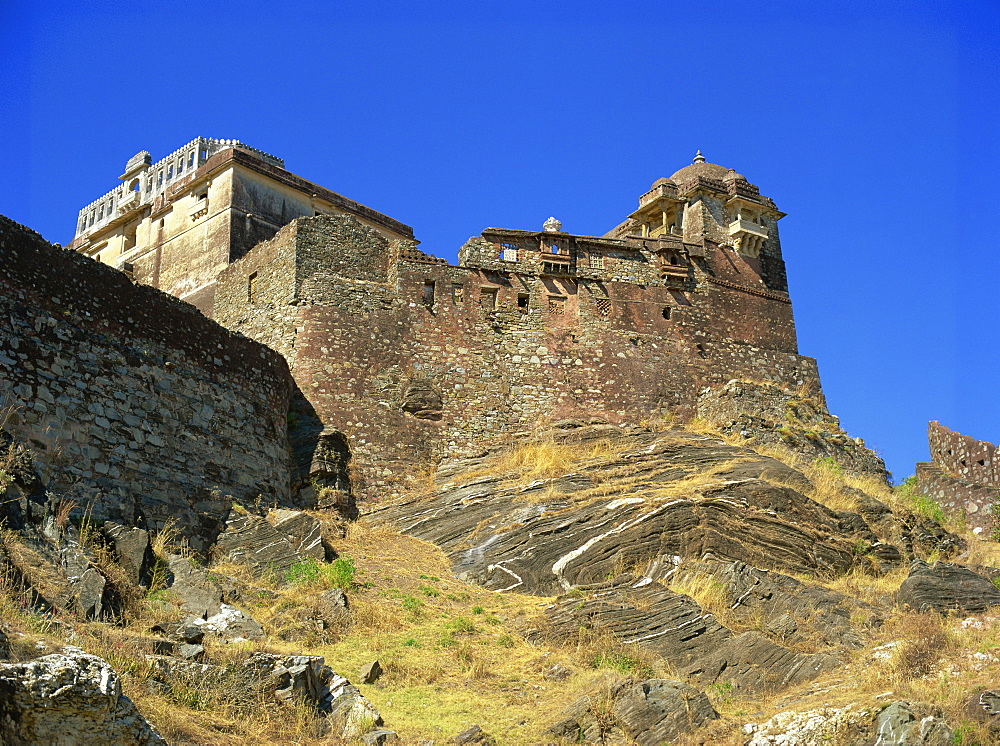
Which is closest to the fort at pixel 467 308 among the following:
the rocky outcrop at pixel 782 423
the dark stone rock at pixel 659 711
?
the rocky outcrop at pixel 782 423

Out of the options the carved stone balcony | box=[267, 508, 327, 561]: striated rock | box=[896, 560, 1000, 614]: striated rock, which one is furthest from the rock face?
the carved stone balcony

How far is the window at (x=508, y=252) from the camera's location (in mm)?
26656

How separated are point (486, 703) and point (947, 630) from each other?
6594 millimetres

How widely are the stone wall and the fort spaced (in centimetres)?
386

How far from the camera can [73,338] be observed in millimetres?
16281

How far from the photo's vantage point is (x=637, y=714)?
12469 mm

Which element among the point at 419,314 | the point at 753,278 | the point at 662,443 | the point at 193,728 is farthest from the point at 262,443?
the point at 753,278

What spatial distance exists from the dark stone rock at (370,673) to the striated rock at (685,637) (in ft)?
8.47

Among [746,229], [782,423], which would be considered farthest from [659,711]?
[746,229]

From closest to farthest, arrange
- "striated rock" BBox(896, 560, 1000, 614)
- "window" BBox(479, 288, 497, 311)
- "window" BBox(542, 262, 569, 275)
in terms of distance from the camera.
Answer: "striated rock" BBox(896, 560, 1000, 614) → "window" BBox(479, 288, 497, 311) → "window" BBox(542, 262, 569, 275)

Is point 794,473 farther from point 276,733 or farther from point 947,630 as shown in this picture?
point 276,733

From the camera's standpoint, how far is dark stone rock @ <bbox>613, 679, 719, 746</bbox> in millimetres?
12336

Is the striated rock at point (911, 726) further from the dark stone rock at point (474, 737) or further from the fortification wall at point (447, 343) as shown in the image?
the fortification wall at point (447, 343)

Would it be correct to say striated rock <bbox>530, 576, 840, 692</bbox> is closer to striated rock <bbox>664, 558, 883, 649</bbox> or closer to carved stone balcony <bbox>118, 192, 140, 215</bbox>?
striated rock <bbox>664, 558, 883, 649</bbox>
